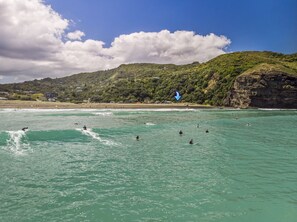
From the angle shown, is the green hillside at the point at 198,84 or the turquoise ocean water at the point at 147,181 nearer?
the turquoise ocean water at the point at 147,181

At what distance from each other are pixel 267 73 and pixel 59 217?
13993 centimetres

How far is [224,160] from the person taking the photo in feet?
95.9

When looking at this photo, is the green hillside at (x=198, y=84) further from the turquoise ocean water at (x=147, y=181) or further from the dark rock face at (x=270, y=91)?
the turquoise ocean water at (x=147, y=181)

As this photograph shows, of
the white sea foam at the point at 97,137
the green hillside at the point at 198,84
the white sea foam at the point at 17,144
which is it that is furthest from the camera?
the green hillside at the point at 198,84

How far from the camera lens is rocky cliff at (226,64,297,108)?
13738 cm

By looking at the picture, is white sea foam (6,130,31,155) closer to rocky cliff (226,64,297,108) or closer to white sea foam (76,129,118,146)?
white sea foam (76,129,118,146)

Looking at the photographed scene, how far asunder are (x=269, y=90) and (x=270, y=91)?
0.62m

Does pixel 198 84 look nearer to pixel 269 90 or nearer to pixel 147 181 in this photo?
pixel 269 90

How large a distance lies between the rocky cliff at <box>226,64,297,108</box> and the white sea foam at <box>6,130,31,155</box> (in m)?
114

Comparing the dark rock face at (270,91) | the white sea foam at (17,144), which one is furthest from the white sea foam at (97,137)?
the dark rock face at (270,91)

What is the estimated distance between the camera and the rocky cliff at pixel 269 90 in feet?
451

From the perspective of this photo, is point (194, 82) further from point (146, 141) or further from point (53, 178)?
point (53, 178)

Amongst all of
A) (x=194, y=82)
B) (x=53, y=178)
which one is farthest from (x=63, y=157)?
(x=194, y=82)

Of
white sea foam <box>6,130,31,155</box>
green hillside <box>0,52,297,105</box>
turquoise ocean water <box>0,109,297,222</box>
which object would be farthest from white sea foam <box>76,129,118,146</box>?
green hillside <box>0,52,297,105</box>
